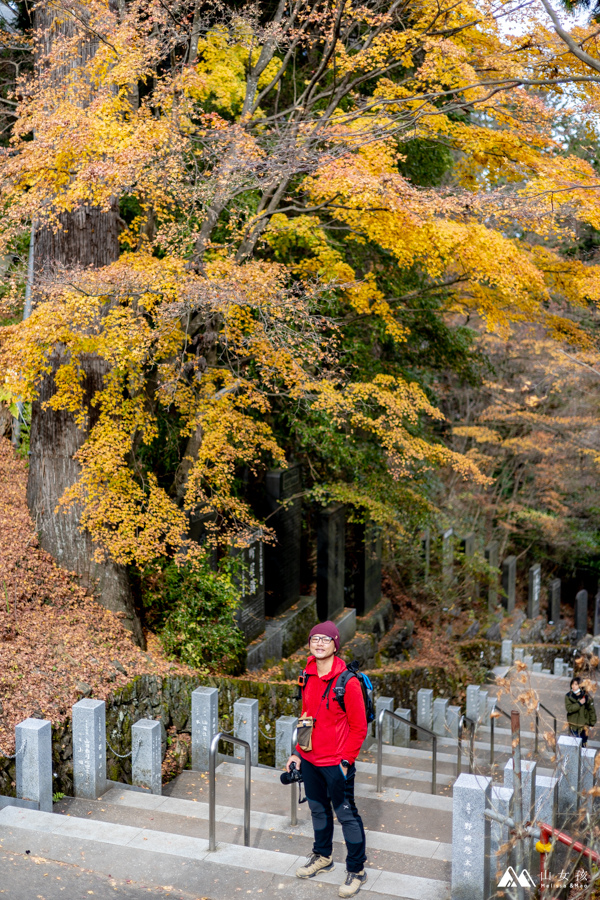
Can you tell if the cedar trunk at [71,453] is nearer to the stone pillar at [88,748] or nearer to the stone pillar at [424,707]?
the stone pillar at [88,748]

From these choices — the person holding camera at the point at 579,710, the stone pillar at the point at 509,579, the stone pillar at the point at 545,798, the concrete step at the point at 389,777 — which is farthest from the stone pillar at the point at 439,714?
the stone pillar at the point at 509,579

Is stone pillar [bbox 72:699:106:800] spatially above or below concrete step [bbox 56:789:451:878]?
above

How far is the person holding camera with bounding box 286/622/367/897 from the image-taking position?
468cm

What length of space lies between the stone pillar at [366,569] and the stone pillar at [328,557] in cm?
128

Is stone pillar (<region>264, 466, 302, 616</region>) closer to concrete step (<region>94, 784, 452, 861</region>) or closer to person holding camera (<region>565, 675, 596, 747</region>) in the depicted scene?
person holding camera (<region>565, 675, 596, 747</region>)

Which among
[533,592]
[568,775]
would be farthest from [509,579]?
[568,775]

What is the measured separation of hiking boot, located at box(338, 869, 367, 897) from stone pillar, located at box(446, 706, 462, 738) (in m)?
7.32

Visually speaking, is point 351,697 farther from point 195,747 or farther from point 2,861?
point 195,747

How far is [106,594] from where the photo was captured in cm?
962

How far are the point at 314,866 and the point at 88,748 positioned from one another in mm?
2319

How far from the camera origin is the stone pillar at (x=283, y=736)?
7980 mm

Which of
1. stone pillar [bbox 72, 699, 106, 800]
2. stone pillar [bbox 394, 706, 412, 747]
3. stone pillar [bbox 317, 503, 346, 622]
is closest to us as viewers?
stone pillar [bbox 72, 699, 106, 800]

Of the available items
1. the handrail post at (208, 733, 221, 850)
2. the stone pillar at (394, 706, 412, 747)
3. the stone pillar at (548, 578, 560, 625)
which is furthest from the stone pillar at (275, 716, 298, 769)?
the stone pillar at (548, 578, 560, 625)

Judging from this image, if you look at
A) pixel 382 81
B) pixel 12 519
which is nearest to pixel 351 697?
pixel 12 519
